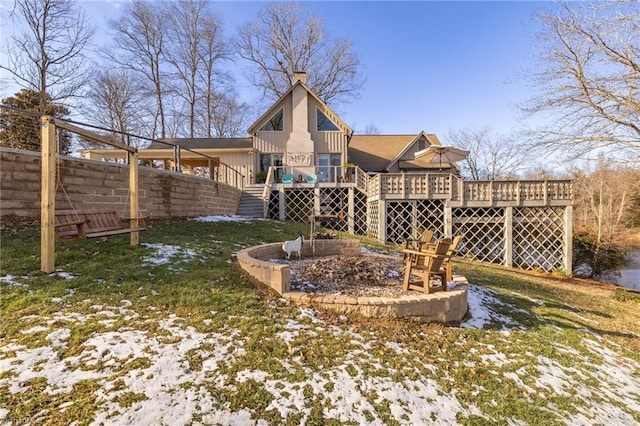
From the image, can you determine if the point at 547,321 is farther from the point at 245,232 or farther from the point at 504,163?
the point at 504,163

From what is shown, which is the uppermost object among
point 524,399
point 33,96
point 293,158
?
point 33,96

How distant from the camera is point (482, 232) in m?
12.2

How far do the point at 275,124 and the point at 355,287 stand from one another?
45.9 feet

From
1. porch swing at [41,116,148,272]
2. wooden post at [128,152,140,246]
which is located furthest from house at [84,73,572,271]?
porch swing at [41,116,148,272]

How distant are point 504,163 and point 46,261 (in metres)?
31.6

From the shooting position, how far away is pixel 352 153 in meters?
20.5

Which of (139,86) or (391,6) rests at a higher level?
(139,86)

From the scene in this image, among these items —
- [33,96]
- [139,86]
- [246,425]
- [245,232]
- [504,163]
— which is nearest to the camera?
[246,425]

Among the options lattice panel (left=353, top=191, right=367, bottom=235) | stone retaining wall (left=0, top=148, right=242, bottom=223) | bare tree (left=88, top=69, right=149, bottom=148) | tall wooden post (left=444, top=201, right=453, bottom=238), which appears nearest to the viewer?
stone retaining wall (left=0, top=148, right=242, bottom=223)

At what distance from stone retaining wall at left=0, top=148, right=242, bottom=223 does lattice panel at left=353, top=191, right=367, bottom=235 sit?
652 centimetres

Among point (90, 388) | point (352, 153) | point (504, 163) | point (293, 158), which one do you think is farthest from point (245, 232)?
point (504, 163)

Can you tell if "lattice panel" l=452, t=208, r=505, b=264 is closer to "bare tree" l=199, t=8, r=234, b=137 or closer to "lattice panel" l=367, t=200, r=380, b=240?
"lattice panel" l=367, t=200, r=380, b=240

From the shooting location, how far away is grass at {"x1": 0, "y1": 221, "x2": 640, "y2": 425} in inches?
84.9

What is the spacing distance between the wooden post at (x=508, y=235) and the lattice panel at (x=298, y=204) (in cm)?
830
